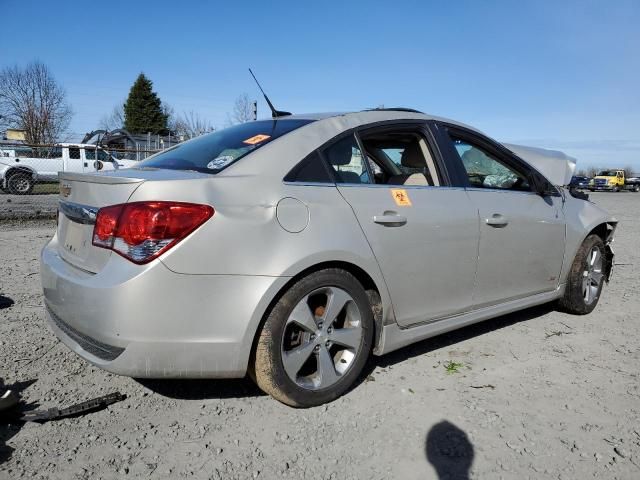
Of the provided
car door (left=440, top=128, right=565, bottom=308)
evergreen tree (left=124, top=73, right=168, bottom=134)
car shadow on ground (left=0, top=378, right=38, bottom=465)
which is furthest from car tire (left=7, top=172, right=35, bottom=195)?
evergreen tree (left=124, top=73, right=168, bottom=134)

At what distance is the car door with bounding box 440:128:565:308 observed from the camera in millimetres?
3428

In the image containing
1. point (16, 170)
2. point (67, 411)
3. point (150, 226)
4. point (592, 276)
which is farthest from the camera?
point (16, 170)

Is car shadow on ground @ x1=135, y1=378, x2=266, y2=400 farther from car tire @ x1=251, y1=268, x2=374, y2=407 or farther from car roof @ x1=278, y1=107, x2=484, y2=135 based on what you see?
car roof @ x1=278, y1=107, x2=484, y2=135

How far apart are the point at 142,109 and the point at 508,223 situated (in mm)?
53158

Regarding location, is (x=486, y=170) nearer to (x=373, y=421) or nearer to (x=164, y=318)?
(x=373, y=421)

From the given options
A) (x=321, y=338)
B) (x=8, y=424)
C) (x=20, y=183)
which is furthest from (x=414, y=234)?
(x=20, y=183)

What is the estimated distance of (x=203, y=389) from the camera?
2.89m

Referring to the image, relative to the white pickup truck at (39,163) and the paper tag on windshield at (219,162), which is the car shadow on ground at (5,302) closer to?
the paper tag on windshield at (219,162)

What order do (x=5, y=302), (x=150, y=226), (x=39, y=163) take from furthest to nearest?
(x=39, y=163) → (x=5, y=302) → (x=150, y=226)

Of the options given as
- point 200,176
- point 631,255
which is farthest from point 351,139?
point 631,255

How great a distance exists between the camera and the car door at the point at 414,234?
281 cm

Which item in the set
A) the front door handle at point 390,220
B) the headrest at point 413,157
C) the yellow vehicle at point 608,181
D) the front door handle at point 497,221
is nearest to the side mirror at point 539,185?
the front door handle at point 497,221

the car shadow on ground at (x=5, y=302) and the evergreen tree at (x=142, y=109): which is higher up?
the evergreen tree at (x=142, y=109)

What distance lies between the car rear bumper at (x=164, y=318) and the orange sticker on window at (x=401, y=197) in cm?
95
